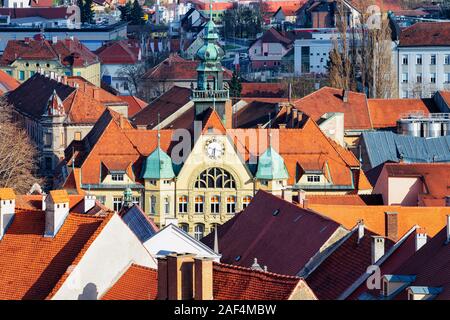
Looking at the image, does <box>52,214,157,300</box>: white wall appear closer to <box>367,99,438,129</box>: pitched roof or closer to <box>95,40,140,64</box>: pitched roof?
<box>367,99,438,129</box>: pitched roof

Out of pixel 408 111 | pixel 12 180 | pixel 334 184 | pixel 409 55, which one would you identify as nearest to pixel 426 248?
pixel 334 184

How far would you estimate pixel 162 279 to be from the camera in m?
33.9

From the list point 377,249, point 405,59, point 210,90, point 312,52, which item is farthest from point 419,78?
point 377,249

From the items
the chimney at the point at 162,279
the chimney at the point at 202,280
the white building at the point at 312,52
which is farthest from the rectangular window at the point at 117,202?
the white building at the point at 312,52

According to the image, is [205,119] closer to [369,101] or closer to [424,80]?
[369,101]

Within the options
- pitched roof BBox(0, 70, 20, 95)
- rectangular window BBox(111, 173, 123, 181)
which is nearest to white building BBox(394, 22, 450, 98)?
pitched roof BBox(0, 70, 20, 95)

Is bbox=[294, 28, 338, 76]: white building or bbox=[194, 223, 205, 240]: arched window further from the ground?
bbox=[294, 28, 338, 76]: white building

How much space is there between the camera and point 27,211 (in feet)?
141

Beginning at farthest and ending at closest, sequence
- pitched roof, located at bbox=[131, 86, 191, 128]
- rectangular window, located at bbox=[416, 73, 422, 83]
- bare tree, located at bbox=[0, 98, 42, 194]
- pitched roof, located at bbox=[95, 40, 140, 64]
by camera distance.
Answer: pitched roof, located at bbox=[95, 40, 140, 64] < rectangular window, located at bbox=[416, 73, 422, 83] < pitched roof, located at bbox=[131, 86, 191, 128] < bare tree, located at bbox=[0, 98, 42, 194]

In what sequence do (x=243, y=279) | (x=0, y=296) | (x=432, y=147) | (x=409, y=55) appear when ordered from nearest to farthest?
(x=243, y=279)
(x=0, y=296)
(x=432, y=147)
(x=409, y=55)

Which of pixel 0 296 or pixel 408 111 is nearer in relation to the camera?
pixel 0 296

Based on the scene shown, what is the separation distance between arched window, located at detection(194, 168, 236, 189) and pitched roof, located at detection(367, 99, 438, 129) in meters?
21.7

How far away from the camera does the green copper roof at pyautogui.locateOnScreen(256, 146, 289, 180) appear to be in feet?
243

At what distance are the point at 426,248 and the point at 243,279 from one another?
10460mm
